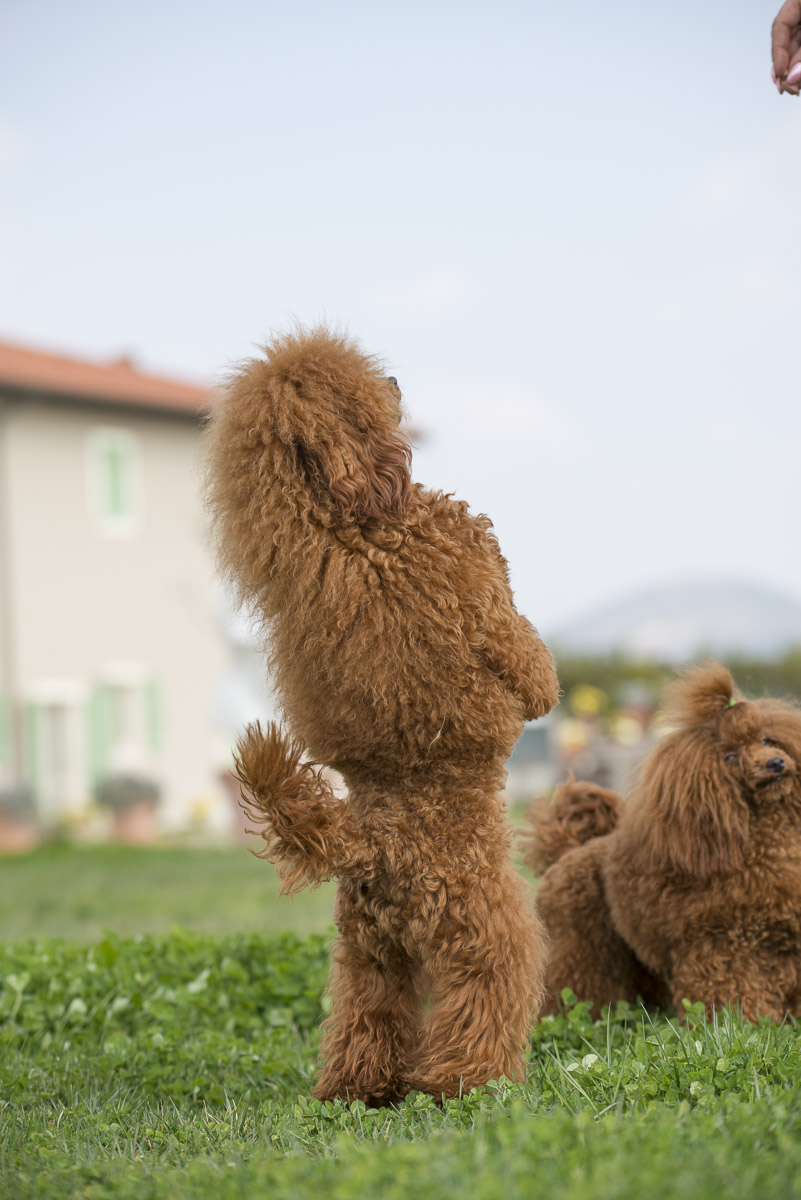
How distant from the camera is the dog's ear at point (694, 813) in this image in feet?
10.0

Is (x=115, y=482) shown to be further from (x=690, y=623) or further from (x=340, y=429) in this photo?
(x=690, y=623)

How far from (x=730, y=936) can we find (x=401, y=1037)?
94 cm

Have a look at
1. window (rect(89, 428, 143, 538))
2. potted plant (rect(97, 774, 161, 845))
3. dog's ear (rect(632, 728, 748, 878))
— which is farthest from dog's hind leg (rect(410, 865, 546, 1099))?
window (rect(89, 428, 143, 538))

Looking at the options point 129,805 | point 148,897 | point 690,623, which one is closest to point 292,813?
point 148,897

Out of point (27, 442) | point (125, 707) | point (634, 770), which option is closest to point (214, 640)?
point (125, 707)

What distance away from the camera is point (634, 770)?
3412 mm

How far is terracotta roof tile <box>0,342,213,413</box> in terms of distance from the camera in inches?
757

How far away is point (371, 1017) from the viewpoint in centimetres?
276

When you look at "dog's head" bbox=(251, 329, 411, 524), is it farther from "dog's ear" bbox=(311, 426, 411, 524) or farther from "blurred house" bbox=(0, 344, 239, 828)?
"blurred house" bbox=(0, 344, 239, 828)

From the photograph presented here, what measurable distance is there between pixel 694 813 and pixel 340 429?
142 centimetres

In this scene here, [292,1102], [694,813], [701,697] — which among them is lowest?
[292,1102]

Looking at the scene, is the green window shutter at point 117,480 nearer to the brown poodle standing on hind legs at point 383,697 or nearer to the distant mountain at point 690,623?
the distant mountain at point 690,623

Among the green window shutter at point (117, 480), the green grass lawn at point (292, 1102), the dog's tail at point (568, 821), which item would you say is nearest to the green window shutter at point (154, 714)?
the green window shutter at point (117, 480)

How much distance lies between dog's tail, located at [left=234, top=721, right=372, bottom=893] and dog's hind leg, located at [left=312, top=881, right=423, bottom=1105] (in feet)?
0.58
